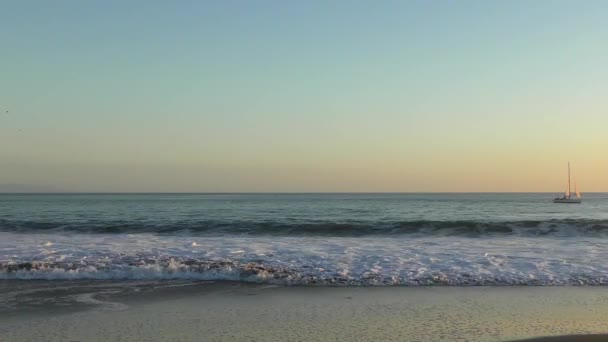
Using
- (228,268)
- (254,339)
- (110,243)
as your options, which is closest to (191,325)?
(254,339)

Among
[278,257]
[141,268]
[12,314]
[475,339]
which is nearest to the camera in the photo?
[475,339]

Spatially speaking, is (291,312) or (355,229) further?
(355,229)

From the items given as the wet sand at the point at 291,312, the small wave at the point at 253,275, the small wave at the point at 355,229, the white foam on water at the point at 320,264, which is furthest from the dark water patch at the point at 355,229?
the wet sand at the point at 291,312

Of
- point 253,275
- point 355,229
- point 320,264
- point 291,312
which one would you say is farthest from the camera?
point 355,229

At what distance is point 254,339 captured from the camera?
20.2 feet

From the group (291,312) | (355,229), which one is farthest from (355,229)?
(291,312)

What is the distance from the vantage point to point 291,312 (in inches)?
302

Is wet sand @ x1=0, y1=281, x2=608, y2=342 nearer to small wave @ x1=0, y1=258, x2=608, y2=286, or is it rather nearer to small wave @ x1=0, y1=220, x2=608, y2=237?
small wave @ x1=0, y1=258, x2=608, y2=286

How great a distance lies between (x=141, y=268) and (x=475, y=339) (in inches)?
301

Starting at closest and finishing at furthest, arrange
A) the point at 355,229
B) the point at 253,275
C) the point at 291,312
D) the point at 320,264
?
the point at 291,312 < the point at 253,275 < the point at 320,264 < the point at 355,229

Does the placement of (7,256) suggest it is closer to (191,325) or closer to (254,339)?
(191,325)

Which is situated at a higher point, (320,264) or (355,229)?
(320,264)

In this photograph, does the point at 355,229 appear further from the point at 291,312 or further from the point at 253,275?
the point at 291,312

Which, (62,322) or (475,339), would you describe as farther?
(62,322)
